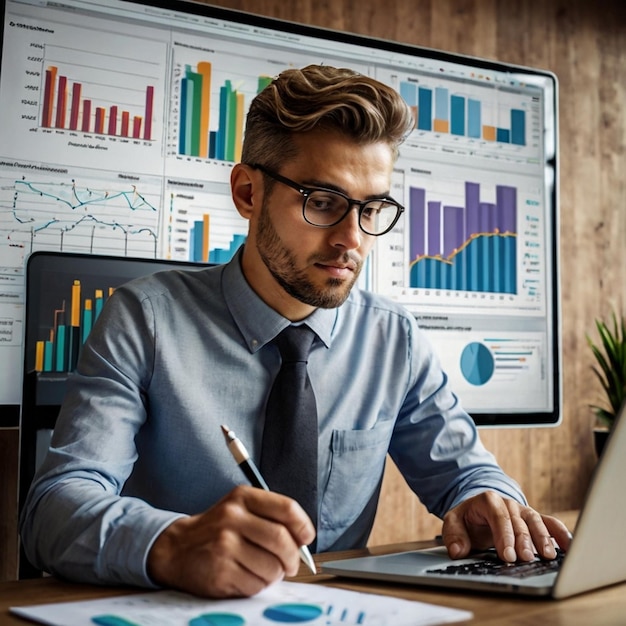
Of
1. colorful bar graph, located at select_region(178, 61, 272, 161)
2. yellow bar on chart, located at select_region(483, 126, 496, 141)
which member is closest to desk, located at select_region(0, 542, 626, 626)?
colorful bar graph, located at select_region(178, 61, 272, 161)

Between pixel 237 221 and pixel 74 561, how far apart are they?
1371 mm

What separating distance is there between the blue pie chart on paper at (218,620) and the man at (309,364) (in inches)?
15.4

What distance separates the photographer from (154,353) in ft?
4.50

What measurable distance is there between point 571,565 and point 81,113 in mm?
1667

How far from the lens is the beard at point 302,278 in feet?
4.72

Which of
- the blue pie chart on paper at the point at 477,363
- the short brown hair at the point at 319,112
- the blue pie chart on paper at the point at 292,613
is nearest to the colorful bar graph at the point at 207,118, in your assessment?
the short brown hair at the point at 319,112

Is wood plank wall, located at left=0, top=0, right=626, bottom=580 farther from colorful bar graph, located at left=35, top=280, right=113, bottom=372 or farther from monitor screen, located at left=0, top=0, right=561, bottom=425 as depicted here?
colorful bar graph, located at left=35, top=280, right=113, bottom=372

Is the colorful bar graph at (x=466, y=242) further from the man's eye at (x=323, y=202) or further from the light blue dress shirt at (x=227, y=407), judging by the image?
the man's eye at (x=323, y=202)

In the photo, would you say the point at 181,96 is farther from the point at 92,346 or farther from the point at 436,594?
the point at 436,594

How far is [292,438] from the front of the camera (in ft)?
4.44

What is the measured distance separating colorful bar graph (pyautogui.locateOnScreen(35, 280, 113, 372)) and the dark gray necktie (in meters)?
0.54

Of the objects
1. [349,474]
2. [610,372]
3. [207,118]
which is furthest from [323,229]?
[610,372]

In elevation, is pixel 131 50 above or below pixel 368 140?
above

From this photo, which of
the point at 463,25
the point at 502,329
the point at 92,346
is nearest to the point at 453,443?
the point at 92,346
